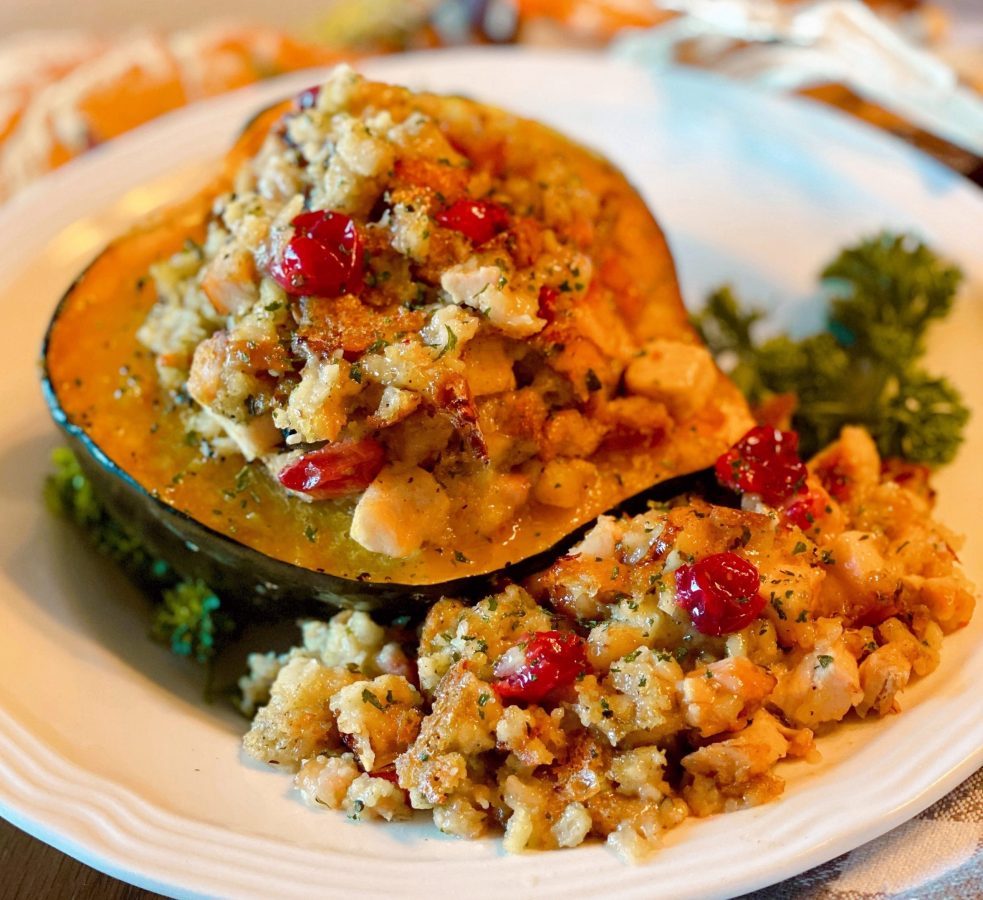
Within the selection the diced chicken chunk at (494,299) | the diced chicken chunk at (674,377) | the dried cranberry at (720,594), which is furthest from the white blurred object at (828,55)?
the dried cranberry at (720,594)

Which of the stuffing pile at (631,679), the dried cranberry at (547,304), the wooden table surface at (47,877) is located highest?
the dried cranberry at (547,304)

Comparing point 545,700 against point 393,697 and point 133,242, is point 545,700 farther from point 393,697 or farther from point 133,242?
point 133,242

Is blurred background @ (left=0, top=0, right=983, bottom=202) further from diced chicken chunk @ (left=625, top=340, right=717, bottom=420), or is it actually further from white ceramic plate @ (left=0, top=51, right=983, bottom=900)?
diced chicken chunk @ (left=625, top=340, right=717, bottom=420)

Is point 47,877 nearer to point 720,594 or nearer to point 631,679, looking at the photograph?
point 631,679

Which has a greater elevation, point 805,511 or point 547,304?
point 547,304

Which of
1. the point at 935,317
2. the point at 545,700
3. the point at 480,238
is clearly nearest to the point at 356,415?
the point at 480,238

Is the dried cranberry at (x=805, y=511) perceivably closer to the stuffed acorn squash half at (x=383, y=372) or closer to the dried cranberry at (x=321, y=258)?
the stuffed acorn squash half at (x=383, y=372)

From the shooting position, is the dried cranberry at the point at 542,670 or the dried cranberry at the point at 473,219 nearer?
the dried cranberry at the point at 542,670

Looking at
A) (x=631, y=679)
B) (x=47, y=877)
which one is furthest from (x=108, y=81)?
(x=631, y=679)
